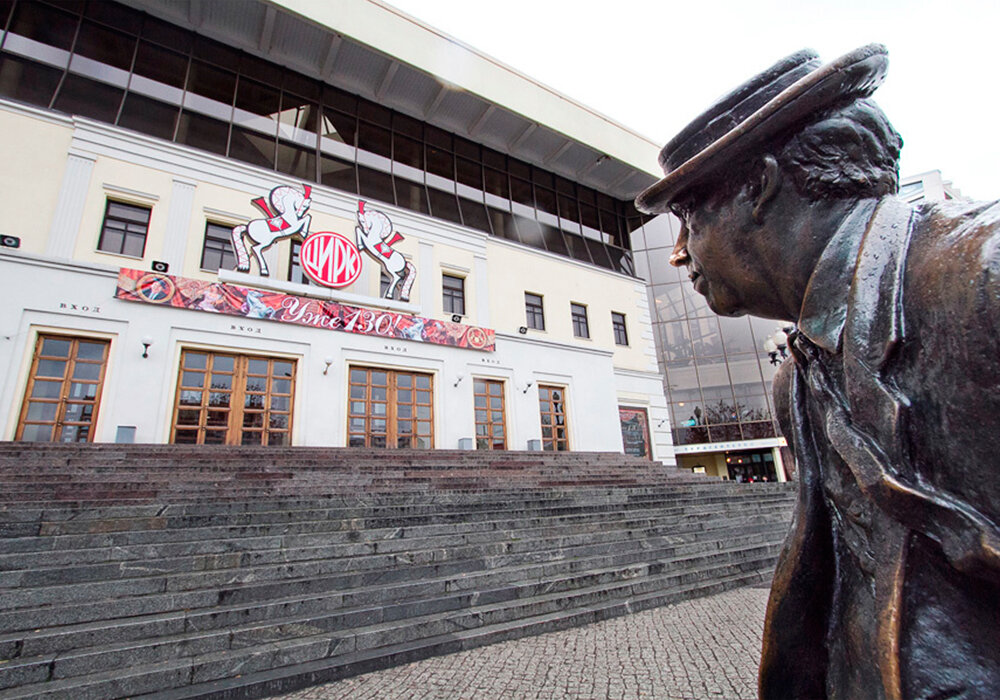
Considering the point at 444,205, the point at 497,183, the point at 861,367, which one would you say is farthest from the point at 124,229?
the point at 861,367

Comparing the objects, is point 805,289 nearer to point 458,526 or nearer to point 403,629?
point 403,629

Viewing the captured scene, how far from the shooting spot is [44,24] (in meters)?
13.2

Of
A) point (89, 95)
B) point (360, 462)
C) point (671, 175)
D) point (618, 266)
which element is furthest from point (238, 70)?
point (671, 175)

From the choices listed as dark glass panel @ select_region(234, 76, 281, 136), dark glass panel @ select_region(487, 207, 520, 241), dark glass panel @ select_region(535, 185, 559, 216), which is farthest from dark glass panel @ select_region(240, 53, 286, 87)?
dark glass panel @ select_region(535, 185, 559, 216)

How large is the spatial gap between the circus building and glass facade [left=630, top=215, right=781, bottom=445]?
6.78 meters

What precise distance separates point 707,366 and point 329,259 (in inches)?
854

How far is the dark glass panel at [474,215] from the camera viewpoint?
1894 cm

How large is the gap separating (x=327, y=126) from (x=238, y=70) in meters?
3.10

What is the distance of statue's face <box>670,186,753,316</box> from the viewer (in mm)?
1185

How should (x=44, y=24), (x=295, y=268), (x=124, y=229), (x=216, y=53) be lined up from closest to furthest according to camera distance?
(x=124, y=229) < (x=44, y=24) < (x=295, y=268) < (x=216, y=53)

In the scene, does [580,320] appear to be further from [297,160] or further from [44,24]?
[44,24]

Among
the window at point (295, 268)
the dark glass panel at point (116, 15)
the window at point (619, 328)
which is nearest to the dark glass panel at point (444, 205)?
the window at point (295, 268)

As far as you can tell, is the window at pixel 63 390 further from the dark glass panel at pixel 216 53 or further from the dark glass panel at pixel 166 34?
the dark glass panel at pixel 216 53

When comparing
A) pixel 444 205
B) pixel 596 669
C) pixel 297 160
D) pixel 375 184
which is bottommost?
pixel 596 669
